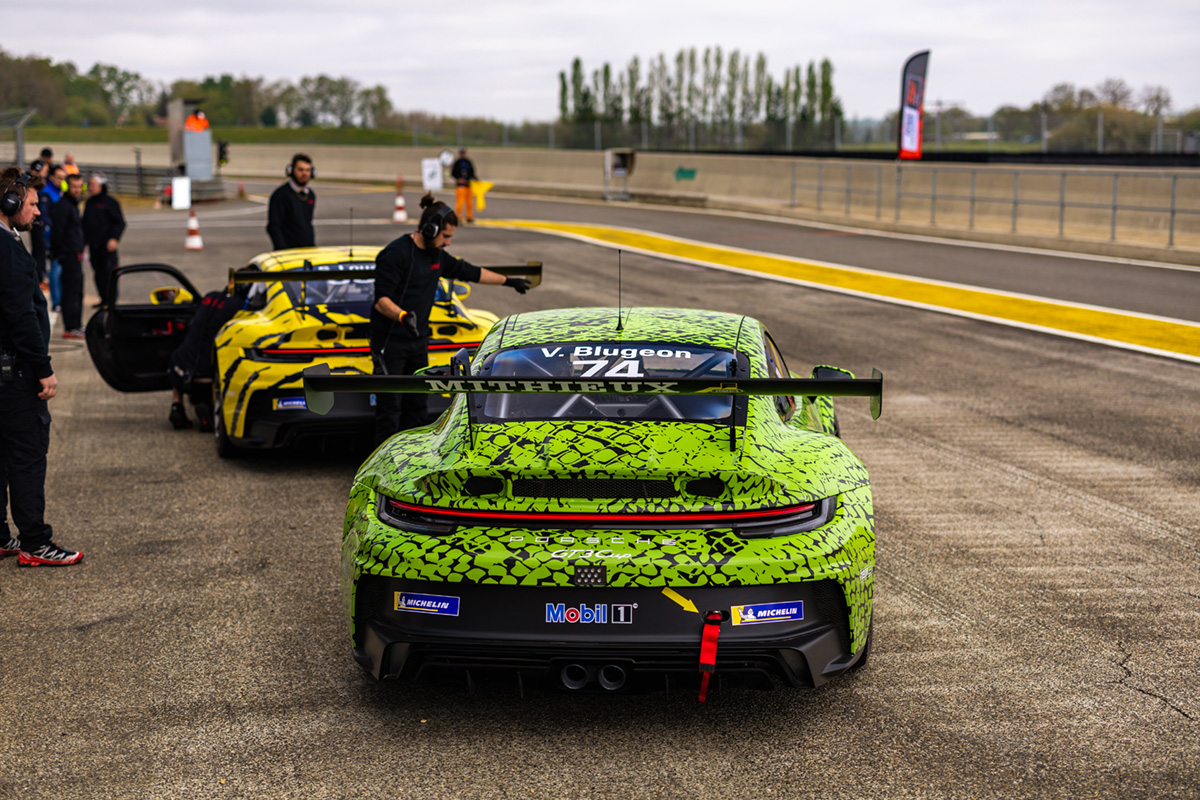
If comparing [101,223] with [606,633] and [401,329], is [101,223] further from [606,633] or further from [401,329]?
[606,633]

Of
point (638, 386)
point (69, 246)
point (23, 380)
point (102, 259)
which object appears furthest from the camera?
point (102, 259)

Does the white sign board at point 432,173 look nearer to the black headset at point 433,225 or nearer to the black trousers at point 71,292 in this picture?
the black trousers at point 71,292

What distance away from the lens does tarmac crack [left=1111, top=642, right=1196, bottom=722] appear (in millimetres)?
4629

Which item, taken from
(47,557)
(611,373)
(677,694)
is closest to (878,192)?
(47,557)

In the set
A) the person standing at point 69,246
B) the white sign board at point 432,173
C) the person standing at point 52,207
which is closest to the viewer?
the person standing at point 69,246

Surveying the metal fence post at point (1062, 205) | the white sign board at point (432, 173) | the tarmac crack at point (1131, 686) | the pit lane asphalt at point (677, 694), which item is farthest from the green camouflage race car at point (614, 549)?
the white sign board at point (432, 173)

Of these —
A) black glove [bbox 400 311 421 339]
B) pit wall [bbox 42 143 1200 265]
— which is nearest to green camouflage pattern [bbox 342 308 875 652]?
black glove [bbox 400 311 421 339]

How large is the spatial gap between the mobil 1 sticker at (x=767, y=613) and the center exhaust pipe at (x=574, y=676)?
54 cm

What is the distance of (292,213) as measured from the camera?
13.2m

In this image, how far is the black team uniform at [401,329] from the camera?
804cm

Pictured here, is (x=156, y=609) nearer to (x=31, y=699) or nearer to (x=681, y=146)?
(x=31, y=699)

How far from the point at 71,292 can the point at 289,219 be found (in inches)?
163

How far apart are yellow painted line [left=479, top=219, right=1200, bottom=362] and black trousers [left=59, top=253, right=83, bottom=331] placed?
35.3ft

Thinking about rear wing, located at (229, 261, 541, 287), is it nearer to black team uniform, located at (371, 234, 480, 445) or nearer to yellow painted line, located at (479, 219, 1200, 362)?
black team uniform, located at (371, 234, 480, 445)
